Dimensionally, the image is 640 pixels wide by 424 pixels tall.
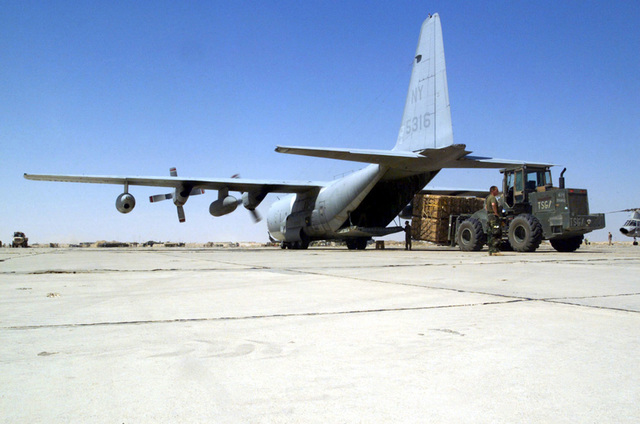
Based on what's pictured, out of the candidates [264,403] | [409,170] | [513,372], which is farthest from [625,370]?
[409,170]

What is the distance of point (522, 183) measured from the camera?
16.0 meters

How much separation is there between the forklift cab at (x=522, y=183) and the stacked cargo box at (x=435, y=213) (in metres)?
5.34

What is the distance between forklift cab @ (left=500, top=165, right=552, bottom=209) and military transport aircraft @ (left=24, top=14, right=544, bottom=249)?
487 millimetres

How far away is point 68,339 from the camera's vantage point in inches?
104

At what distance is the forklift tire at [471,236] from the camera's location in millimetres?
16781

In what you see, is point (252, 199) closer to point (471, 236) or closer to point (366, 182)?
point (366, 182)

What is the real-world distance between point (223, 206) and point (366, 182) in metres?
7.36

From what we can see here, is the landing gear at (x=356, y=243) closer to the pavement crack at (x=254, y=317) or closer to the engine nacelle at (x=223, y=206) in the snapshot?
the engine nacelle at (x=223, y=206)

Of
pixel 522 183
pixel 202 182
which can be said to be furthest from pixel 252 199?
pixel 522 183

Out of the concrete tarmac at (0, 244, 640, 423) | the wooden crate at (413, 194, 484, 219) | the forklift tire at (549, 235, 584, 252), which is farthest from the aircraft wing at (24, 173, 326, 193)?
the concrete tarmac at (0, 244, 640, 423)

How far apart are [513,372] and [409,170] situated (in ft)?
50.2

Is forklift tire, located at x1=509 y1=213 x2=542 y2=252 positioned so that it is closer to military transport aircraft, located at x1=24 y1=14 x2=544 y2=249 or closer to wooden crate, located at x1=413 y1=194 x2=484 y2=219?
military transport aircraft, located at x1=24 y1=14 x2=544 y2=249

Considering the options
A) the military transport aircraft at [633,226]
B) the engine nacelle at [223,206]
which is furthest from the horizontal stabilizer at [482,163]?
the military transport aircraft at [633,226]

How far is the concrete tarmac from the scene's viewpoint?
166 cm
